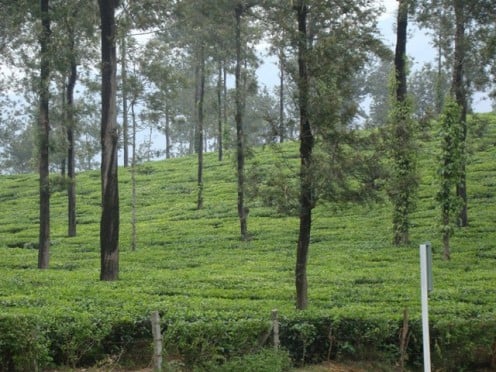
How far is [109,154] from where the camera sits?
18.5m

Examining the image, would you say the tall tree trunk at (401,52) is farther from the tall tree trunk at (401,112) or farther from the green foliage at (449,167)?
the green foliage at (449,167)

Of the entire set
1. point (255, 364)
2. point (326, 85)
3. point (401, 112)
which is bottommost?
point (255, 364)

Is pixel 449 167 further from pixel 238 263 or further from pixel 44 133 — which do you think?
pixel 44 133

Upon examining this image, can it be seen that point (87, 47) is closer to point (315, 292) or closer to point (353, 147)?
point (315, 292)

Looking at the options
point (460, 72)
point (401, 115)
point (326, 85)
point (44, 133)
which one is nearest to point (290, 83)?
point (326, 85)

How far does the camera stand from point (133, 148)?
26453 millimetres

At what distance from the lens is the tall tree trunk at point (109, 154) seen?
18500mm

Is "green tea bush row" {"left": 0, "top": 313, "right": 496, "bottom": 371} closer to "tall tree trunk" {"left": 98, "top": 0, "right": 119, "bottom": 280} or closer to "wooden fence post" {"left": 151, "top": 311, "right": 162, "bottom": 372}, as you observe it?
"wooden fence post" {"left": 151, "top": 311, "right": 162, "bottom": 372}

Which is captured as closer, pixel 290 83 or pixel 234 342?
pixel 234 342

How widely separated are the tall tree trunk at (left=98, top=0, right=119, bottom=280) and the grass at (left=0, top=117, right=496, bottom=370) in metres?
0.96

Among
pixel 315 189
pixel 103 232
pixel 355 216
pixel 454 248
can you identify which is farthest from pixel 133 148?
pixel 315 189

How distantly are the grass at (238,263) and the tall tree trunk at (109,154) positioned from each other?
38.0 inches

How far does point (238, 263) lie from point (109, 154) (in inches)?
240

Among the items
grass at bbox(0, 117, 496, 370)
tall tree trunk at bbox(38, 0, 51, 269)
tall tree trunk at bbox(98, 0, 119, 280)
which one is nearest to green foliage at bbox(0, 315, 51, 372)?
grass at bbox(0, 117, 496, 370)
